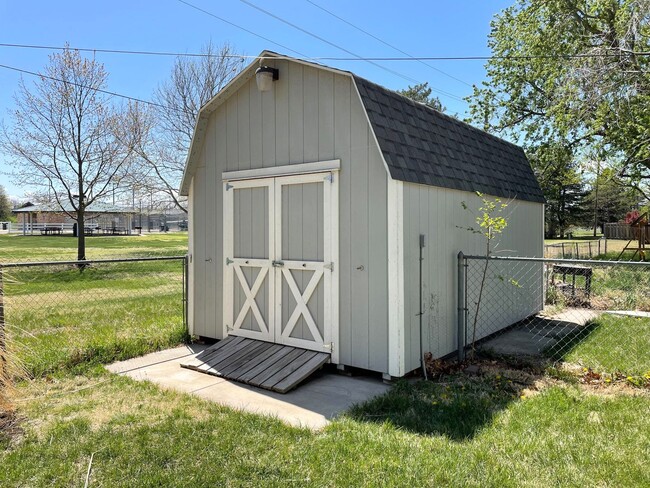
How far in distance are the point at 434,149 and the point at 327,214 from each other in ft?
4.74

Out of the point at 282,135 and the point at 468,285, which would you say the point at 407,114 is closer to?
the point at 282,135

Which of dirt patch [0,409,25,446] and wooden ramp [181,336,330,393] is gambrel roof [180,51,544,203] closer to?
wooden ramp [181,336,330,393]

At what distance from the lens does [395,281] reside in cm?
396

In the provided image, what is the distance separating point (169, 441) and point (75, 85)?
14.8 metres

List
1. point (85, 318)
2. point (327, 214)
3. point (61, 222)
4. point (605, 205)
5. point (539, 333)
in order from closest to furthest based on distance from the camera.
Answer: point (327, 214), point (539, 333), point (85, 318), point (605, 205), point (61, 222)

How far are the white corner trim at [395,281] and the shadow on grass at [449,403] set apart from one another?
242mm

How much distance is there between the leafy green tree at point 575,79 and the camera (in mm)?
9008

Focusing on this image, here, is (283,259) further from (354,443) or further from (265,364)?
(354,443)

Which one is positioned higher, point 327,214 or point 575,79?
point 575,79

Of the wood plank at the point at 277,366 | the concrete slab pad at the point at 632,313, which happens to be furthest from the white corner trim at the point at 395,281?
the concrete slab pad at the point at 632,313

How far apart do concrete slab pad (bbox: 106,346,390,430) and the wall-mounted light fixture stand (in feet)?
9.93

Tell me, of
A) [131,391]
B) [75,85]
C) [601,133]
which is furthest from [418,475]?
[75,85]

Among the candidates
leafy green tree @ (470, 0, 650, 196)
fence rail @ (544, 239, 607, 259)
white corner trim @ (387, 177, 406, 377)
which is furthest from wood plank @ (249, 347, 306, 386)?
fence rail @ (544, 239, 607, 259)

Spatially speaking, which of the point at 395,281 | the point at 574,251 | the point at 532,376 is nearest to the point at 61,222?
the point at 574,251
